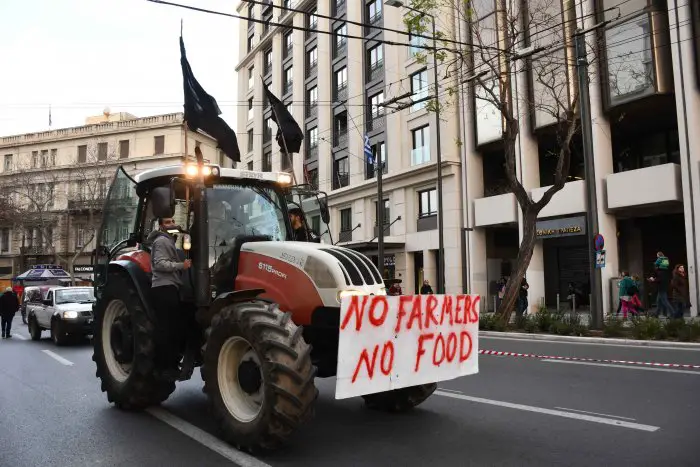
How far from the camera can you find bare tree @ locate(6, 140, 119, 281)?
42250mm

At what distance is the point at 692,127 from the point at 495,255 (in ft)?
39.2

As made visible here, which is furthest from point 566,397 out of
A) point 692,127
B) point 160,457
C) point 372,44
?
point 372,44

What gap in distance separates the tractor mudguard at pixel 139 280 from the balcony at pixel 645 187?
62.4 ft

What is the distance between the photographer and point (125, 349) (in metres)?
6.31

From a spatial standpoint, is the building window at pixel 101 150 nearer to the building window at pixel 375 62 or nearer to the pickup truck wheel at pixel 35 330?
the building window at pixel 375 62

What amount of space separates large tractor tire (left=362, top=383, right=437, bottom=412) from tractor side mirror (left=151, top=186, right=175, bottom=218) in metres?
2.92

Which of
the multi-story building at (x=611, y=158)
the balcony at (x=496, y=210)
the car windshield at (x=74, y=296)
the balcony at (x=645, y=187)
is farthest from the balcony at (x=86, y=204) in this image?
the balcony at (x=645, y=187)

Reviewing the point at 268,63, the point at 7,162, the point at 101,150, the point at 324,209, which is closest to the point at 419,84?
the point at 268,63

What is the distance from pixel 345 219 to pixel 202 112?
29.2m

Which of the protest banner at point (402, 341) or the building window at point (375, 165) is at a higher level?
the building window at point (375, 165)

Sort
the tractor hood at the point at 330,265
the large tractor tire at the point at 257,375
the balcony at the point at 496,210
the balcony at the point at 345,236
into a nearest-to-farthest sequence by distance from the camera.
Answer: the large tractor tire at the point at 257,375 → the tractor hood at the point at 330,265 → the balcony at the point at 496,210 → the balcony at the point at 345,236

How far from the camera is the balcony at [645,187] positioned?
19.5 m

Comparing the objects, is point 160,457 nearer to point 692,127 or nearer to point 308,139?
point 692,127

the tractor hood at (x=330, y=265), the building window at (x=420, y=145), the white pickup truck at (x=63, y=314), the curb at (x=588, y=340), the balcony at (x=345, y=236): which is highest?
the building window at (x=420, y=145)
